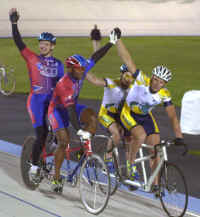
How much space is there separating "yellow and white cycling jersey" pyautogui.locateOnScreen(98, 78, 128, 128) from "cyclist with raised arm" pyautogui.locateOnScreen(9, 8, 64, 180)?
69 centimetres

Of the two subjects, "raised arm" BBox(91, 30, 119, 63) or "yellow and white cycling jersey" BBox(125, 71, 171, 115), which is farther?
"raised arm" BBox(91, 30, 119, 63)

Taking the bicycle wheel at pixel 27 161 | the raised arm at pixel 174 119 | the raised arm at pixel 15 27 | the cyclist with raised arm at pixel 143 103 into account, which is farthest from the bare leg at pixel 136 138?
the raised arm at pixel 15 27

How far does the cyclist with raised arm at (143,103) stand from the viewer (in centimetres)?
713

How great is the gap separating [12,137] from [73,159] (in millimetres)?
2480

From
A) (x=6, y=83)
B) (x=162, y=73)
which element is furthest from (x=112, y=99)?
(x=6, y=83)

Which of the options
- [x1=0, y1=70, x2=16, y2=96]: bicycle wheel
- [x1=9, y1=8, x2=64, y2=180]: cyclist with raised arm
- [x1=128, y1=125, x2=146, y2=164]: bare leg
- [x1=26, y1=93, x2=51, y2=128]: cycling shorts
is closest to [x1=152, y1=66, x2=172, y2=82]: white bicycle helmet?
[x1=128, y1=125, x2=146, y2=164]: bare leg

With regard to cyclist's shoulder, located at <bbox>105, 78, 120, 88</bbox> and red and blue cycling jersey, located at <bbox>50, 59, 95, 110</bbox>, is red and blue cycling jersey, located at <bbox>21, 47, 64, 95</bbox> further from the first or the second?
cyclist's shoulder, located at <bbox>105, 78, 120, 88</bbox>

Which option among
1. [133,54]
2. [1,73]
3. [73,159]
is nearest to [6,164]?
[73,159]

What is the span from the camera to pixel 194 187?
853cm

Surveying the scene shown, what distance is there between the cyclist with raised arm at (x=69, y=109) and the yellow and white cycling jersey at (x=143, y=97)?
1.69ft

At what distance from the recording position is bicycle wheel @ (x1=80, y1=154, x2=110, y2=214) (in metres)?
6.94

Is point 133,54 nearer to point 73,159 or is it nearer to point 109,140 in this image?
point 73,159

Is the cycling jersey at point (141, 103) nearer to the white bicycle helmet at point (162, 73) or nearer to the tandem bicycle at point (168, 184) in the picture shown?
the white bicycle helmet at point (162, 73)

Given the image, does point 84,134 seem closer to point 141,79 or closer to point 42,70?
point 141,79
